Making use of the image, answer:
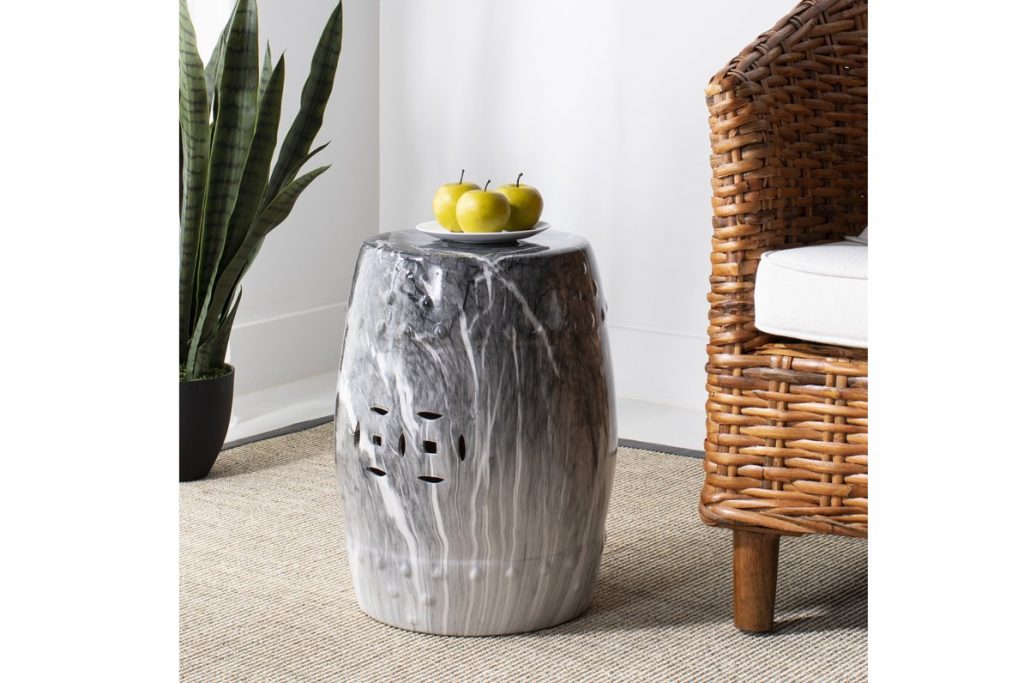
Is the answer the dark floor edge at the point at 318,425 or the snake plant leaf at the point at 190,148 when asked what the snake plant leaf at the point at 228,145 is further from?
the dark floor edge at the point at 318,425

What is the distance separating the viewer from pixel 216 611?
5.25 ft

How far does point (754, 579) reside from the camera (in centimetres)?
149

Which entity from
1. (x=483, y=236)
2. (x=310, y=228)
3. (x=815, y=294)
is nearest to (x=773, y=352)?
(x=815, y=294)

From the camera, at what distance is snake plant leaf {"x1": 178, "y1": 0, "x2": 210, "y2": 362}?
207 centimetres

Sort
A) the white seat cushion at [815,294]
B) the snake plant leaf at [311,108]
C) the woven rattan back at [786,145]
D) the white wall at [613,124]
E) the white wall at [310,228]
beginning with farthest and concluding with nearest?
the white wall at [310,228]
the white wall at [613,124]
the snake plant leaf at [311,108]
the woven rattan back at [786,145]
the white seat cushion at [815,294]

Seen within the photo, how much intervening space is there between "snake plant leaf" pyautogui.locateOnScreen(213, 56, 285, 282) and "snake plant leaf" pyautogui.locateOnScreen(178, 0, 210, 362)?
0.07 meters

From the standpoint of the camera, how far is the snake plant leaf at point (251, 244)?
2199 mm

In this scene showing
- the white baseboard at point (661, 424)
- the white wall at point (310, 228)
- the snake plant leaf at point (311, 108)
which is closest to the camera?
the snake plant leaf at point (311, 108)

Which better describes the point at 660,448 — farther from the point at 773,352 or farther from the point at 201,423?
the point at 773,352

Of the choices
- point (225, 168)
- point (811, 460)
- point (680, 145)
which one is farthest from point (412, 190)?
point (811, 460)

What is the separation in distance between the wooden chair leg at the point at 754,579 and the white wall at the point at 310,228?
4.90 ft

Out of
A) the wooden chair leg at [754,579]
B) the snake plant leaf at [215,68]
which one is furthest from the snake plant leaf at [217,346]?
the wooden chair leg at [754,579]

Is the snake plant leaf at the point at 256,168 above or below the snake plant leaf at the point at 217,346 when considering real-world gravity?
above

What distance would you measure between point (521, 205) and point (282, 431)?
1254mm
